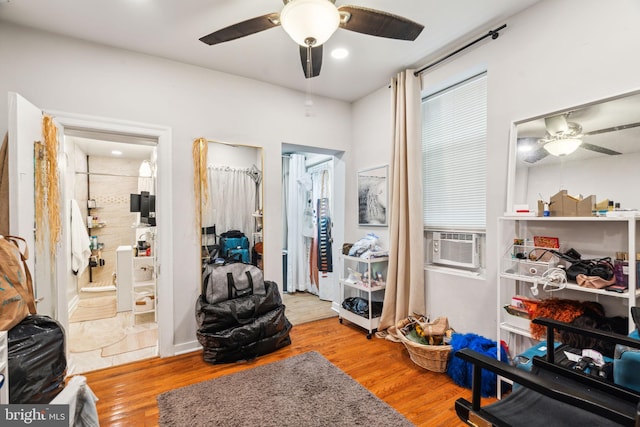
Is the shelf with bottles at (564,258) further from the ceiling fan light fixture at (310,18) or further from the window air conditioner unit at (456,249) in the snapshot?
the ceiling fan light fixture at (310,18)

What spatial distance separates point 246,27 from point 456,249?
95.9 inches

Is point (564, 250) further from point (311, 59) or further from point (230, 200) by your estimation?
point (230, 200)

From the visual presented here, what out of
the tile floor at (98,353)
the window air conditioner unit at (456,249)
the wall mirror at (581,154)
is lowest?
the tile floor at (98,353)

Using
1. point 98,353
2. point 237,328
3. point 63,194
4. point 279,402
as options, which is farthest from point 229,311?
point 63,194

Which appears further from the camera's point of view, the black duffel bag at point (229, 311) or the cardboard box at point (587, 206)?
the black duffel bag at point (229, 311)

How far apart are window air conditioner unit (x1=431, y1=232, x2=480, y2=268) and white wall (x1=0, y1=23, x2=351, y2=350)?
1644mm

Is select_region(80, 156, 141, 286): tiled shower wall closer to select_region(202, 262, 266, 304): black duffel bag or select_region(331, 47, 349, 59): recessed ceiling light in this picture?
select_region(202, 262, 266, 304): black duffel bag

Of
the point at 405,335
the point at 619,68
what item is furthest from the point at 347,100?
the point at 405,335

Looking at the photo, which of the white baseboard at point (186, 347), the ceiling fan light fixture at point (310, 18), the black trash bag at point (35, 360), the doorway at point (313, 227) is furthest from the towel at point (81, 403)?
the doorway at point (313, 227)

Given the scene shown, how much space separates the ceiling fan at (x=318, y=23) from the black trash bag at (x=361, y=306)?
2.44 metres

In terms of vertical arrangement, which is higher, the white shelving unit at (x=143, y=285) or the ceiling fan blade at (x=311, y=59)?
the ceiling fan blade at (x=311, y=59)

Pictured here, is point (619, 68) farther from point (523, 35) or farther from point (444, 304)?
point (444, 304)

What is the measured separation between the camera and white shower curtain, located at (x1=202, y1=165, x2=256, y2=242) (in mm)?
2912

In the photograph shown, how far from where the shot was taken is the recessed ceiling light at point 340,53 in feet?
8.42
